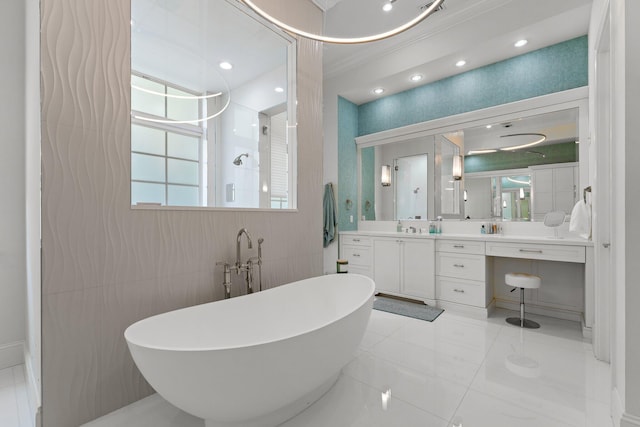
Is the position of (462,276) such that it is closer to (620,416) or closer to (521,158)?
(521,158)

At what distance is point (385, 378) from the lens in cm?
190

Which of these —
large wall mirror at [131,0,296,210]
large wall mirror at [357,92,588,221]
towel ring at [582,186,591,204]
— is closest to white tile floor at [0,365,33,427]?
large wall mirror at [131,0,296,210]

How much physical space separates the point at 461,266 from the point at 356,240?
1400 mm

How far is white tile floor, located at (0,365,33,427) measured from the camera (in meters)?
1.50

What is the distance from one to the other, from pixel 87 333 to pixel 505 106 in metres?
4.23

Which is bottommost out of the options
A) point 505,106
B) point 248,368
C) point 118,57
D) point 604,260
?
point 248,368

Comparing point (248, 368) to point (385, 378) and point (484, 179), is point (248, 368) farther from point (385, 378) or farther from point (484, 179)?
point (484, 179)

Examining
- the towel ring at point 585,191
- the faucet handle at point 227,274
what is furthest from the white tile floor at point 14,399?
the towel ring at point 585,191

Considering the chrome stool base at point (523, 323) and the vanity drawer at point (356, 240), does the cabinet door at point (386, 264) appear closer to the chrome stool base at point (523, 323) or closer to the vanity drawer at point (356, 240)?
the vanity drawer at point (356, 240)

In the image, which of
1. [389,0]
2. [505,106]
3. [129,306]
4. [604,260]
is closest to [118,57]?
[129,306]

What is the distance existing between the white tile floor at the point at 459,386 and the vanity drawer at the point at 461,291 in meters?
0.41

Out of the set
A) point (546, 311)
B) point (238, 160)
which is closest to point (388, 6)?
point (238, 160)

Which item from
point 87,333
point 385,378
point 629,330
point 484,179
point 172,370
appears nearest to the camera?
point 172,370

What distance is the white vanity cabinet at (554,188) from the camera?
2938 mm
